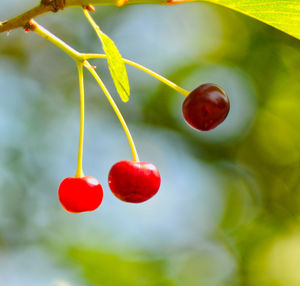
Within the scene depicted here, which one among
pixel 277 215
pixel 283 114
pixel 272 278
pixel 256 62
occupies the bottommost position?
pixel 272 278

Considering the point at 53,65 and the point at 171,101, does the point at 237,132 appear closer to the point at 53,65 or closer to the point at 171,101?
the point at 171,101

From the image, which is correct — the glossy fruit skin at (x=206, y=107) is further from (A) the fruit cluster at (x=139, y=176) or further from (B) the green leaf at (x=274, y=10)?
(B) the green leaf at (x=274, y=10)

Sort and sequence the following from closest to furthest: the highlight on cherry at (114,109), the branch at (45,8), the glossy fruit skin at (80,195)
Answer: the branch at (45,8), the highlight on cherry at (114,109), the glossy fruit skin at (80,195)

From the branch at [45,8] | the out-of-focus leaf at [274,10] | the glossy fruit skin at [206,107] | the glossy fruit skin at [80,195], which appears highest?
the out-of-focus leaf at [274,10]

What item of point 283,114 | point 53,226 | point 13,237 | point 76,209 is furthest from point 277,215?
point 76,209

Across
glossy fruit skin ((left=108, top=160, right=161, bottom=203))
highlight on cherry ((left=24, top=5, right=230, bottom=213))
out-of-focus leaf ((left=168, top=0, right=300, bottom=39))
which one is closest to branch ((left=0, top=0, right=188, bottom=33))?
highlight on cherry ((left=24, top=5, right=230, bottom=213))

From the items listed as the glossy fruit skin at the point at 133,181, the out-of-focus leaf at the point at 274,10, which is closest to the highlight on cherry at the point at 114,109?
the glossy fruit skin at the point at 133,181

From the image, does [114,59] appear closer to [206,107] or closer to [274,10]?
[206,107]
